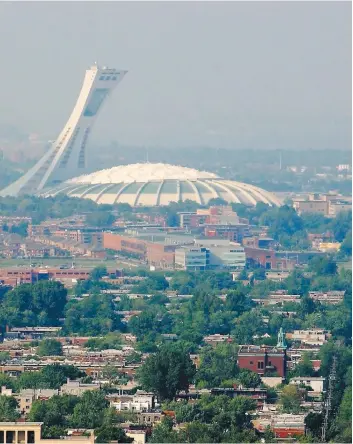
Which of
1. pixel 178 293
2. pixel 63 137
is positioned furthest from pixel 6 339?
pixel 63 137

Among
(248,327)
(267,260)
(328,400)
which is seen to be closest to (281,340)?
(248,327)

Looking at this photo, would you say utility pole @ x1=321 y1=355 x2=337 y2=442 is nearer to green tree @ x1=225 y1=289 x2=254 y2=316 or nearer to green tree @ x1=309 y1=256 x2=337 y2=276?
green tree @ x1=225 y1=289 x2=254 y2=316

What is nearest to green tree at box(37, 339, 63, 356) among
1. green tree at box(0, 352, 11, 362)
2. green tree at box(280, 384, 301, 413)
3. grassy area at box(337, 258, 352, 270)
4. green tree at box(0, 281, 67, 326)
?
green tree at box(0, 352, 11, 362)

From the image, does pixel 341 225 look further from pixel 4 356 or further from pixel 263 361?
pixel 263 361

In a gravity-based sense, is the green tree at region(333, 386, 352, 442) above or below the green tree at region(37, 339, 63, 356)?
below

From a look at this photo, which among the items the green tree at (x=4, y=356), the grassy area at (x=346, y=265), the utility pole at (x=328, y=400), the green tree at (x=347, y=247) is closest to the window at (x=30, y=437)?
the utility pole at (x=328, y=400)

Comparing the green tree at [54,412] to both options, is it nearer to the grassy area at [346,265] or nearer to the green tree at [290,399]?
the green tree at [290,399]

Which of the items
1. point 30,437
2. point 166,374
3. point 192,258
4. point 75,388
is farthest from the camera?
point 192,258

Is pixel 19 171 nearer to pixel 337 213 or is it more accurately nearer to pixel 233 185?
pixel 233 185
